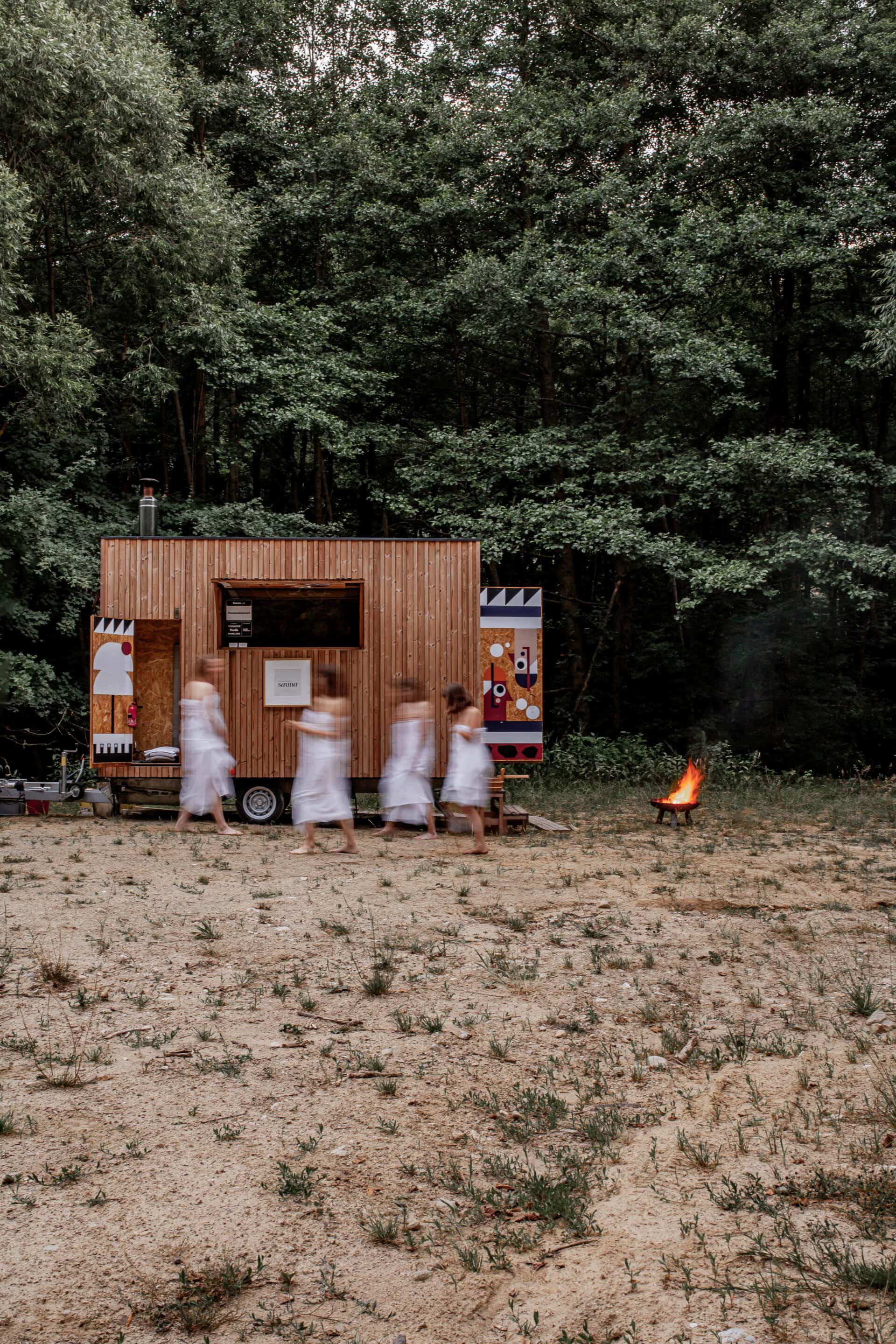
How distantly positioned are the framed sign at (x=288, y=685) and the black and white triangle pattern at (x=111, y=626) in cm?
183

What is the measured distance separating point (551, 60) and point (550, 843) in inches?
689

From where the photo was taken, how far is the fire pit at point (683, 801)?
500 inches

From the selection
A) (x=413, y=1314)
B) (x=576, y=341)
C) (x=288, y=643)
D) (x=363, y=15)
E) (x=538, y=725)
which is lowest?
(x=413, y=1314)

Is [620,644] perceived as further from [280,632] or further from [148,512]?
[148,512]

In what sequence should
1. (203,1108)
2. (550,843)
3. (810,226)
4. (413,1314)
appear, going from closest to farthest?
(413,1314), (203,1108), (550,843), (810,226)

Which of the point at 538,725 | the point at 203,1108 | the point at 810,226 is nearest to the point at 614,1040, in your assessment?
the point at 203,1108

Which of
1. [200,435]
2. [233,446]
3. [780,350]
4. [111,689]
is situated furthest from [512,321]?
[111,689]

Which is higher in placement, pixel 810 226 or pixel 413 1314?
pixel 810 226

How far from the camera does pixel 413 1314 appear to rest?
3010mm

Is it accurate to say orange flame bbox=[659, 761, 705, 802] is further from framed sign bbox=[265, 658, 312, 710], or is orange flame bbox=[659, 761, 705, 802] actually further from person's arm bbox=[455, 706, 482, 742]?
framed sign bbox=[265, 658, 312, 710]

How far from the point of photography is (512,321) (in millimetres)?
19609

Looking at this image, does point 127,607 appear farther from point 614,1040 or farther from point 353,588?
point 614,1040

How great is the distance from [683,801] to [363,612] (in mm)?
4627

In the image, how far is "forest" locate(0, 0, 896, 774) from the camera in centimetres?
1736
